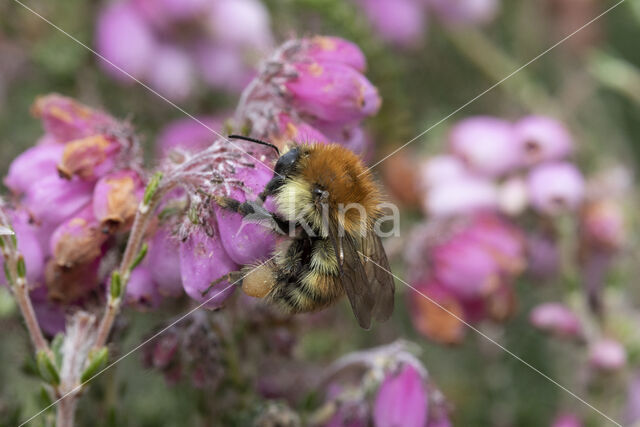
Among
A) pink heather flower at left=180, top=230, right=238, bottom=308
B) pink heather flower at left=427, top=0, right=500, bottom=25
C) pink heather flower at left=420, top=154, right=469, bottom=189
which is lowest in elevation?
pink heather flower at left=180, top=230, right=238, bottom=308

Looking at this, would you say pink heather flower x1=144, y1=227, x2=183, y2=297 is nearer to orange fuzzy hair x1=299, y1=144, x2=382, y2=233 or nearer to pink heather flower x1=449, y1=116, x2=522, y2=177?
orange fuzzy hair x1=299, y1=144, x2=382, y2=233

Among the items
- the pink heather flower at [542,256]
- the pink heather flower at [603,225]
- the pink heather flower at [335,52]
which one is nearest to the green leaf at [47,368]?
the pink heather flower at [335,52]

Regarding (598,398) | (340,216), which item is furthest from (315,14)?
(598,398)

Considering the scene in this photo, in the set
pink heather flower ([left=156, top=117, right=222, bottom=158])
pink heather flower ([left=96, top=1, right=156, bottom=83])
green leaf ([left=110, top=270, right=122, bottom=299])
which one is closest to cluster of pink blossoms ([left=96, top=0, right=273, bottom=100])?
pink heather flower ([left=96, top=1, right=156, bottom=83])

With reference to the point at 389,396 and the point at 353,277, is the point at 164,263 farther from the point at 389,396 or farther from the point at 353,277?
the point at 389,396

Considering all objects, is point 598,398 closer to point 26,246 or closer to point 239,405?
point 239,405

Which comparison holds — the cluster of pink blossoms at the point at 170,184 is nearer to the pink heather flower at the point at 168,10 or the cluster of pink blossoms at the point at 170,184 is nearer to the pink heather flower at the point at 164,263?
the pink heather flower at the point at 164,263
